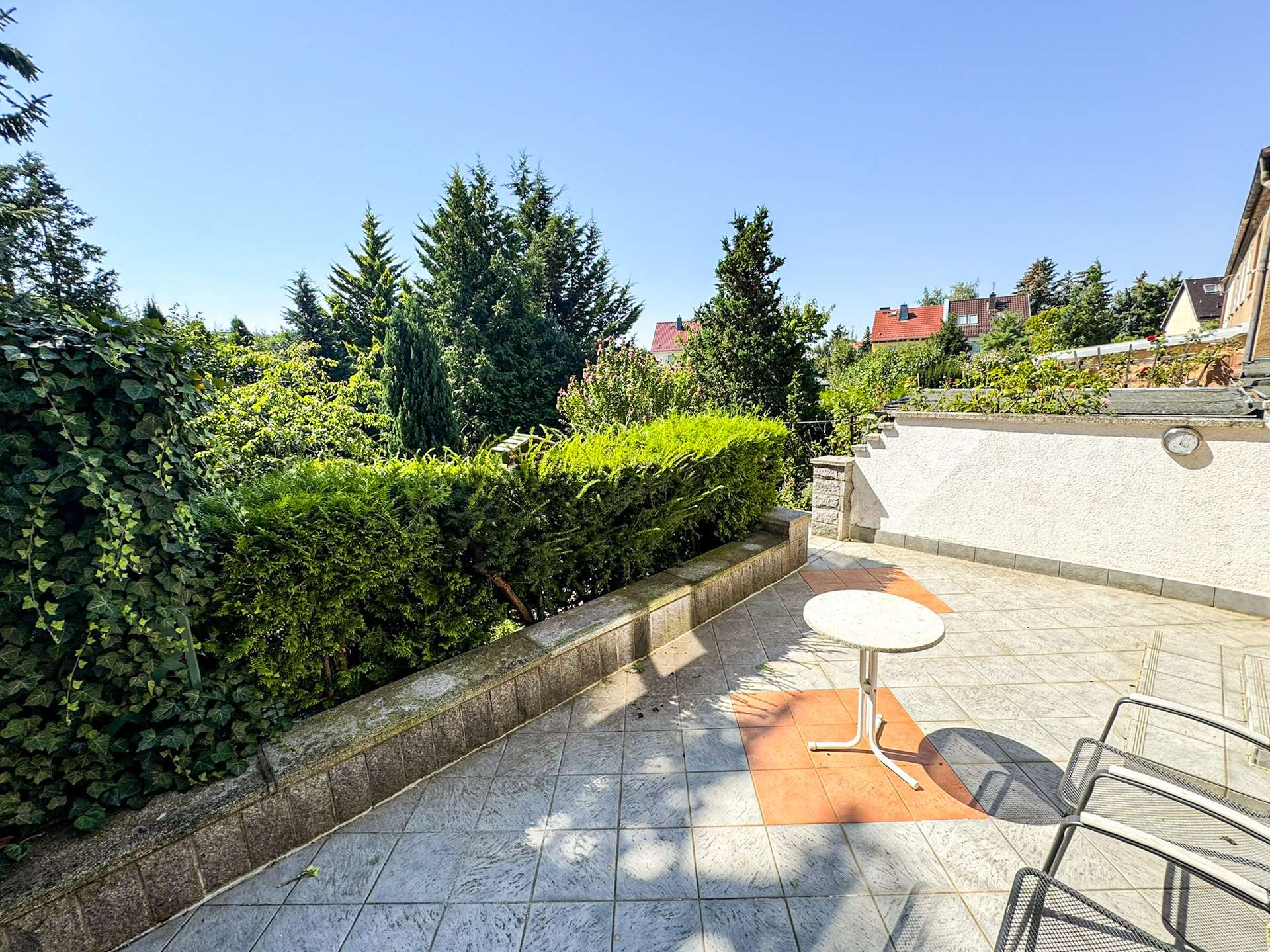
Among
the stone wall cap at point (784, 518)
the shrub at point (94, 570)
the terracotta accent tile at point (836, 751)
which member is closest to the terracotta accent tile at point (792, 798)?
the terracotta accent tile at point (836, 751)

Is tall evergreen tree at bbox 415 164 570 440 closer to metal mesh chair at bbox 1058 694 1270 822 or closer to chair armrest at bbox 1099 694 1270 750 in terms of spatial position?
metal mesh chair at bbox 1058 694 1270 822

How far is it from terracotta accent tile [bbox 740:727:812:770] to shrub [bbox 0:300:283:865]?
89.6 inches

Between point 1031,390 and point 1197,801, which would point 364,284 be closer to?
point 1031,390

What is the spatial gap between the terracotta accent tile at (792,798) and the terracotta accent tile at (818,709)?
403mm

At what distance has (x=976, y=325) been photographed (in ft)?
136

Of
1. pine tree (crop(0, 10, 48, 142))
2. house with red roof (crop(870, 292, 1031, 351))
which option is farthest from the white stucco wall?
house with red roof (crop(870, 292, 1031, 351))

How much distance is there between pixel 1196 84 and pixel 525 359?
46.6 feet

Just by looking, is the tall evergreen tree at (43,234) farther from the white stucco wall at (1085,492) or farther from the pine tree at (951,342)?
the pine tree at (951,342)

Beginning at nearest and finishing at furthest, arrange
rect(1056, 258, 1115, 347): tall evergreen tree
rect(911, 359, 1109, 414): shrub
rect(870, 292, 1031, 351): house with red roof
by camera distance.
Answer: rect(911, 359, 1109, 414): shrub
rect(1056, 258, 1115, 347): tall evergreen tree
rect(870, 292, 1031, 351): house with red roof

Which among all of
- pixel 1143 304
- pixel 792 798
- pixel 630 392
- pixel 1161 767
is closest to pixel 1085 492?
pixel 1161 767

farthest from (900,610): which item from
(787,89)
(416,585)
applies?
(787,89)

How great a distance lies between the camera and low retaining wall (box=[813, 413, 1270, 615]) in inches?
151

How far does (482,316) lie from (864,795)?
15.7 meters

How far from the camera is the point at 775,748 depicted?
2.52m
